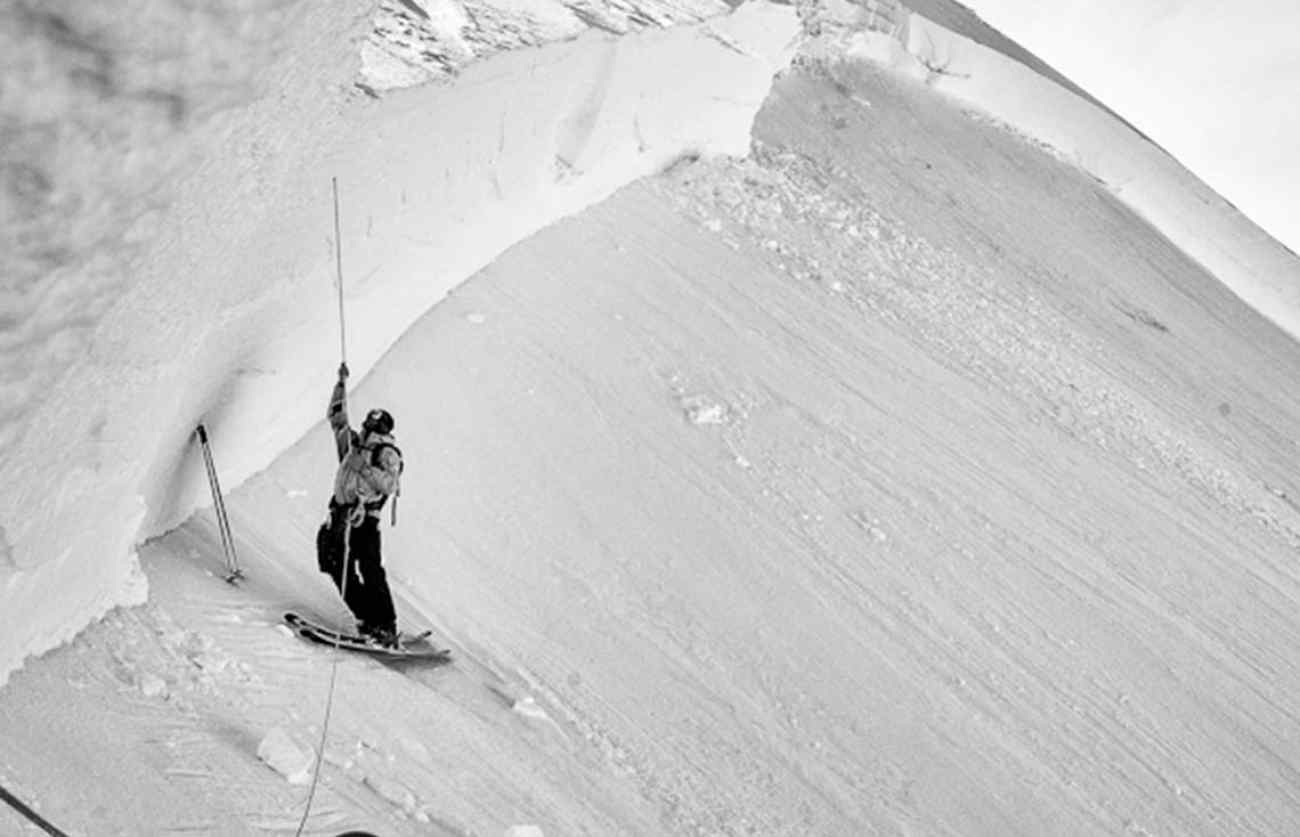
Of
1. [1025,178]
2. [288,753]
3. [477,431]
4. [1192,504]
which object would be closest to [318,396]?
[477,431]

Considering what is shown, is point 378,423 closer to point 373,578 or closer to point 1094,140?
point 373,578

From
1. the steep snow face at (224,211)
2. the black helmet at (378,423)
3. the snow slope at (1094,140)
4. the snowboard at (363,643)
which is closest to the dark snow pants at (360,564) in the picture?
the snowboard at (363,643)

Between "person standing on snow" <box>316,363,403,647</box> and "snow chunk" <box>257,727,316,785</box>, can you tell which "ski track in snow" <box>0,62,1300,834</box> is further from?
"person standing on snow" <box>316,363,403,647</box>

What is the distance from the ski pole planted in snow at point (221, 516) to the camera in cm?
461

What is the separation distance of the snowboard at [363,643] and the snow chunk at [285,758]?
26.0 inches

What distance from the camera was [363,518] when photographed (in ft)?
15.1

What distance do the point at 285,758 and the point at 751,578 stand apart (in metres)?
2.60

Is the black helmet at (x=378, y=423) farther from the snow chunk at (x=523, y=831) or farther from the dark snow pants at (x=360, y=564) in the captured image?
the snow chunk at (x=523, y=831)

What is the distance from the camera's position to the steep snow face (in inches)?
56.3

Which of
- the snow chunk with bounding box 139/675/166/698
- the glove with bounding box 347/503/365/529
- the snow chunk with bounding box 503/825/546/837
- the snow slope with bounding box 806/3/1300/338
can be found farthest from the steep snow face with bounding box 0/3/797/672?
the snow slope with bounding box 806/3/1300/338

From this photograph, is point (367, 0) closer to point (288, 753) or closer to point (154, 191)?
point (154, 191)

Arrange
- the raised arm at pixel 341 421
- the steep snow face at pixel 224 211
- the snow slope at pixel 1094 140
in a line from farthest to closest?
the snow slope at pixel 1094 140 < the raised arm at pixel 341 421 < the steep snow face at pixel 224 211

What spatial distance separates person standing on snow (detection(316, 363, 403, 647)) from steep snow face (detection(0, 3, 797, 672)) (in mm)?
464

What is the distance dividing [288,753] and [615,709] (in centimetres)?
149
